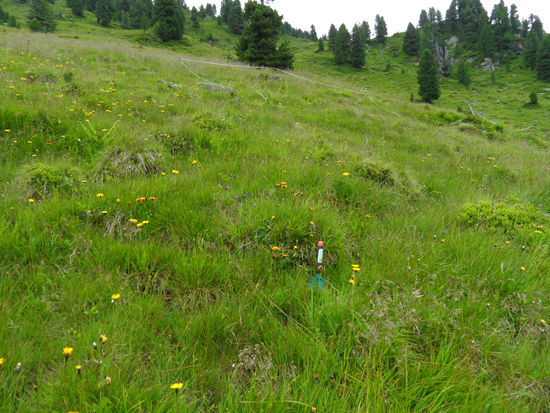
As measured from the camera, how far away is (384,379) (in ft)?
4.79

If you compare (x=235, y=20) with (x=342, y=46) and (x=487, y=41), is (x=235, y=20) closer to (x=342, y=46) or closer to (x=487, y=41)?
(x=342, y=46)

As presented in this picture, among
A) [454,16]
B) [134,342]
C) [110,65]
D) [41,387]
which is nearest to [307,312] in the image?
[134,342]

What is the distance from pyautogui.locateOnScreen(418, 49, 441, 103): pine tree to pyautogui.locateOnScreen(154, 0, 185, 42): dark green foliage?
145ft

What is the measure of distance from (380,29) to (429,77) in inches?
2641

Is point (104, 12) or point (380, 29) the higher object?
point (380, 29)

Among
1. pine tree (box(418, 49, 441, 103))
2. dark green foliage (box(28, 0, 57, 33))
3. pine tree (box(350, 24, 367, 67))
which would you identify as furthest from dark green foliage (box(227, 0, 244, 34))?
pine tree (box(418, 49, 441, 103))

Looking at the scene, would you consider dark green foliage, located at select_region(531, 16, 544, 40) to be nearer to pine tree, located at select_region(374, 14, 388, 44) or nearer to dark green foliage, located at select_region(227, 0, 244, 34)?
pine tree, located at select_region(374, 14, 388, 44)

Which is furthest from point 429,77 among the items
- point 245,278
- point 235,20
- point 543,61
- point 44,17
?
point 44,17

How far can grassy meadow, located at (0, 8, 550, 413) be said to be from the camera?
1422 millimetres

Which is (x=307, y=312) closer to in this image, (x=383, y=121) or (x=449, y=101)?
(x=383, y=121)

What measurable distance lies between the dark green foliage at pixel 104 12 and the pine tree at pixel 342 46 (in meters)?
55.5

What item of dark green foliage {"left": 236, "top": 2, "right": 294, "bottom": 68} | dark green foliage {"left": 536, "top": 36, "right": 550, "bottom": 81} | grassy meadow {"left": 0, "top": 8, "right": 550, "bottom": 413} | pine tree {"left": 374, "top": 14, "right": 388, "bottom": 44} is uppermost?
pine tree {"left": 374, "top": 14, "right": 388, "bottom": 44}

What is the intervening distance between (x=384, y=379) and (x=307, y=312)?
60 cm

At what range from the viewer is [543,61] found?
213ft
